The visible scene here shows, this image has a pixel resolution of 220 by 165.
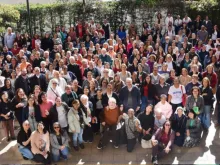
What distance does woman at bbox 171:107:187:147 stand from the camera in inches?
372

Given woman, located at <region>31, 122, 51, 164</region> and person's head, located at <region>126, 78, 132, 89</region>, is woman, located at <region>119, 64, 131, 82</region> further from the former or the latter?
woman, located at <region>31, 122, 51, 164</region>

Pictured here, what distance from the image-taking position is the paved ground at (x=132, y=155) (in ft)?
30.0

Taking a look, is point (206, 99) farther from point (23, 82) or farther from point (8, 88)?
point (8, 88)

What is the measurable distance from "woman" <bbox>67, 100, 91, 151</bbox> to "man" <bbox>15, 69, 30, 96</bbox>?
7.17ft

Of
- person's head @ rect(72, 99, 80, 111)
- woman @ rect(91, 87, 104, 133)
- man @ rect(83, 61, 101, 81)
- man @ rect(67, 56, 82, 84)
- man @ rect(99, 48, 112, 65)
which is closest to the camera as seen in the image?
person's head @ rect(72, 99, 80, 111)

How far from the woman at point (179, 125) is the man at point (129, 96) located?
1.17m

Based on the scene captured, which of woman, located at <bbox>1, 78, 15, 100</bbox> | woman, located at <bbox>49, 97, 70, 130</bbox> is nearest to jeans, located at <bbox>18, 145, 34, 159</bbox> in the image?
woman, located at <bbox>49, 97, 70, 130</bbox>

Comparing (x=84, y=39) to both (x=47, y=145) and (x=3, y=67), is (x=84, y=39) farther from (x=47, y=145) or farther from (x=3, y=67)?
(x=47, y=145)

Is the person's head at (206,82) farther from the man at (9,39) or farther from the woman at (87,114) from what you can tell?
the man at (9,39)

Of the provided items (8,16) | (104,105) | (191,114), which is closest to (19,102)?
(104,105)

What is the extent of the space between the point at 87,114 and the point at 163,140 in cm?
206

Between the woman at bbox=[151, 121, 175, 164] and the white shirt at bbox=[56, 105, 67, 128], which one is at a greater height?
the white shirt at bbox=[56, 105, 67, 128]

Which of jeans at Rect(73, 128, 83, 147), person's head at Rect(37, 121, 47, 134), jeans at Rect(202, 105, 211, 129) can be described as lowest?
jeans at Rect(73, 128, 83, 147)

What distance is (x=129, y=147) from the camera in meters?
9.56
